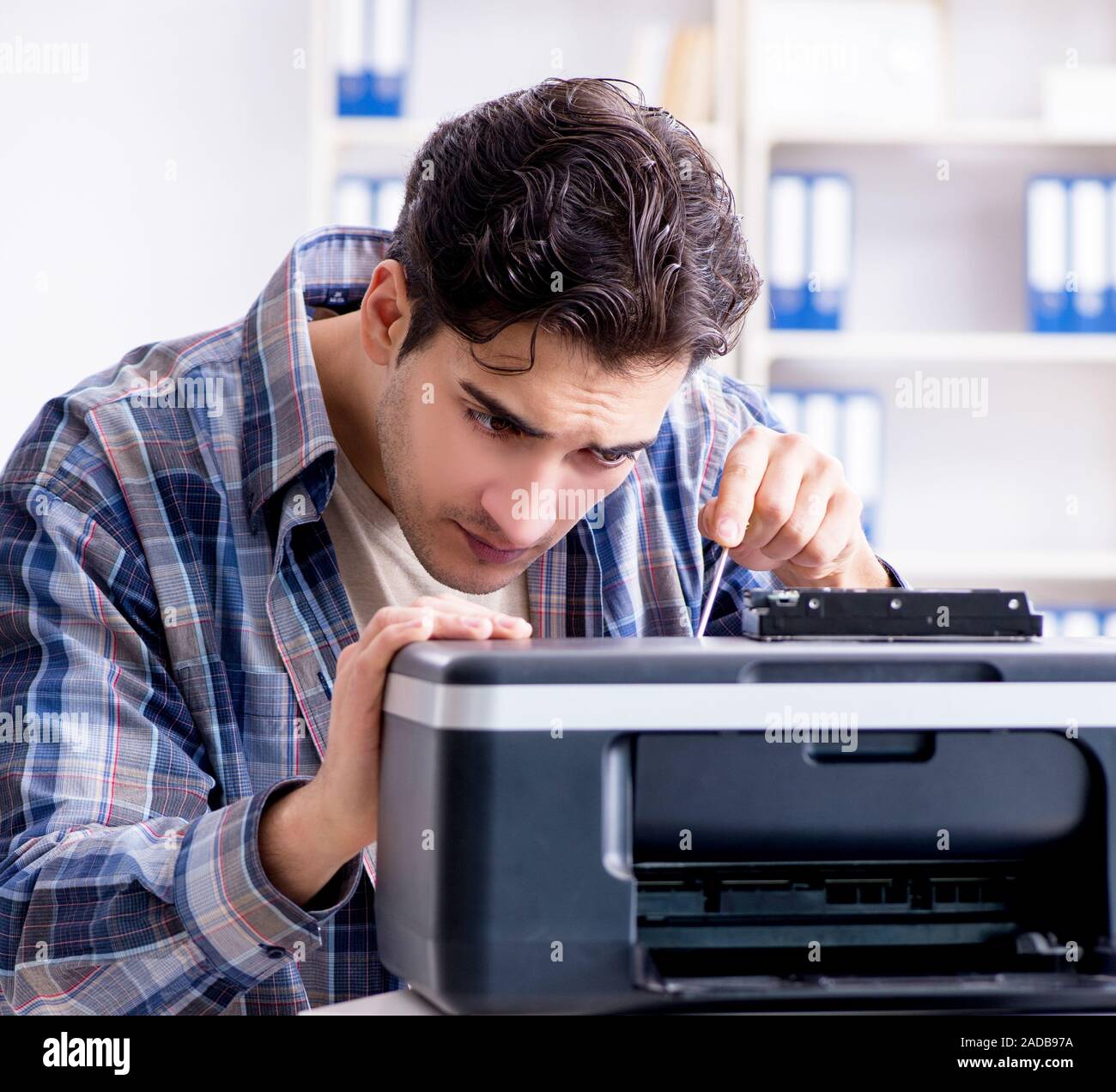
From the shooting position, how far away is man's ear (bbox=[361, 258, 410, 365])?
115cm

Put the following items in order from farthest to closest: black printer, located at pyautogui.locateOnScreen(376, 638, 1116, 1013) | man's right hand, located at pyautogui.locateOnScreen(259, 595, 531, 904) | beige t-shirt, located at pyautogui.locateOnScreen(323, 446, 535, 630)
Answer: beige t-shirt, located at pyautogui.locateOnScreen(323, 446, 535, 630) → man's right hand, located at pyautogui.locateOnScreen(259, 595, 531, 904) → black printer, located at pyautogui.locateOnScreen(376, 638, 1116, 1013)

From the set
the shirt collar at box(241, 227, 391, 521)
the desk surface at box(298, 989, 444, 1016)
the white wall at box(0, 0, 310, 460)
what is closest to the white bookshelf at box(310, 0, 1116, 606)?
the white wall at box(0, 0, 310, 460)

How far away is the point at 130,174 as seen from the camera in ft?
8.80

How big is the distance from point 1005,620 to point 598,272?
45 centimetres

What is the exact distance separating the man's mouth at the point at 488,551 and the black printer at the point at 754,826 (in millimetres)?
428

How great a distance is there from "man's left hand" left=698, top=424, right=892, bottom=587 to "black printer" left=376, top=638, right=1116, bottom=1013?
36 cm

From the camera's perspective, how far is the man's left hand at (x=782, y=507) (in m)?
1.02

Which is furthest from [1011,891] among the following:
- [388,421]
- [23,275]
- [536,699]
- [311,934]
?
[23,275]

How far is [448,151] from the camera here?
43.8 inches

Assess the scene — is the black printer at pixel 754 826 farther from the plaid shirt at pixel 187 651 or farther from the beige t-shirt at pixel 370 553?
the beige t-shirt at pixel 370 553

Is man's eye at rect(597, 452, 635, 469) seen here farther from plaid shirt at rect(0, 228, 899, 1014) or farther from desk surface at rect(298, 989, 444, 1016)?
desk surface at rect(298, 989, 444, 1016)

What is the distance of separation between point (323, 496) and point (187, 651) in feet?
0.57

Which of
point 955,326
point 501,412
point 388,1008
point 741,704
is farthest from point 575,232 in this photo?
point 955,326

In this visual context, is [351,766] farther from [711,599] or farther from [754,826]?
[711,599]
